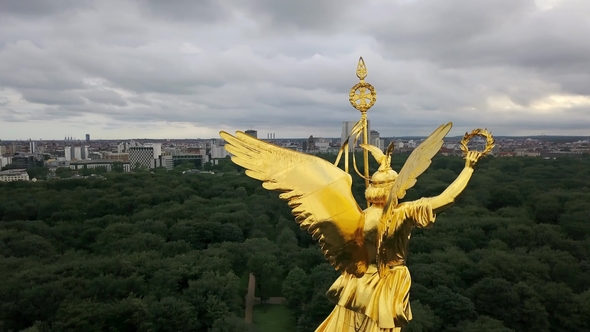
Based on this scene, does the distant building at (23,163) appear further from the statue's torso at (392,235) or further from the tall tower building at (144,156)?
the statue's torso at (392,235)

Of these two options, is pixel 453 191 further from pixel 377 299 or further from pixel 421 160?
pixel 377 299

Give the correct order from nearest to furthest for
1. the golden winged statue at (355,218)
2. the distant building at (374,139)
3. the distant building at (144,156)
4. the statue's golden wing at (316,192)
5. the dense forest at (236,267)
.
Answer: the golden winged statue at (355,218) → the statue's golden wing at (316,192) → the distant building at (374,139) → the dense forest at (236,267) → the distant building at (144,156)

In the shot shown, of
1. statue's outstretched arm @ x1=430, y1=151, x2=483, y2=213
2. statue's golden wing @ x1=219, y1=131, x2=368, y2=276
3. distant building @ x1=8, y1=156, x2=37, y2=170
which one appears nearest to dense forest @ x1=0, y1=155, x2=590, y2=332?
statue's golden wing @ x1=219, y1=131, x2=368, y2=276

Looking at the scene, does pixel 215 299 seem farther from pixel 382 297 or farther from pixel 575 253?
pixel 575 253

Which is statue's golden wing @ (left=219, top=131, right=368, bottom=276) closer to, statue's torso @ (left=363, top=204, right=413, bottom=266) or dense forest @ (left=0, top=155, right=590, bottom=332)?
statue's torso @ (left=363, top=204, right=413, bottom=266)

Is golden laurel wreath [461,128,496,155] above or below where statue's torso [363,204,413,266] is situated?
above

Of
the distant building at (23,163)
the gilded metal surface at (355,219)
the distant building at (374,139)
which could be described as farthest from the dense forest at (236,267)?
the distant building at (23,163)

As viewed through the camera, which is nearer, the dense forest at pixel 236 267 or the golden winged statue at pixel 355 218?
the golden winged statue at pixel 355 218

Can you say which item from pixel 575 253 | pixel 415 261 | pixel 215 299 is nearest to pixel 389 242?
pixel 215 299
